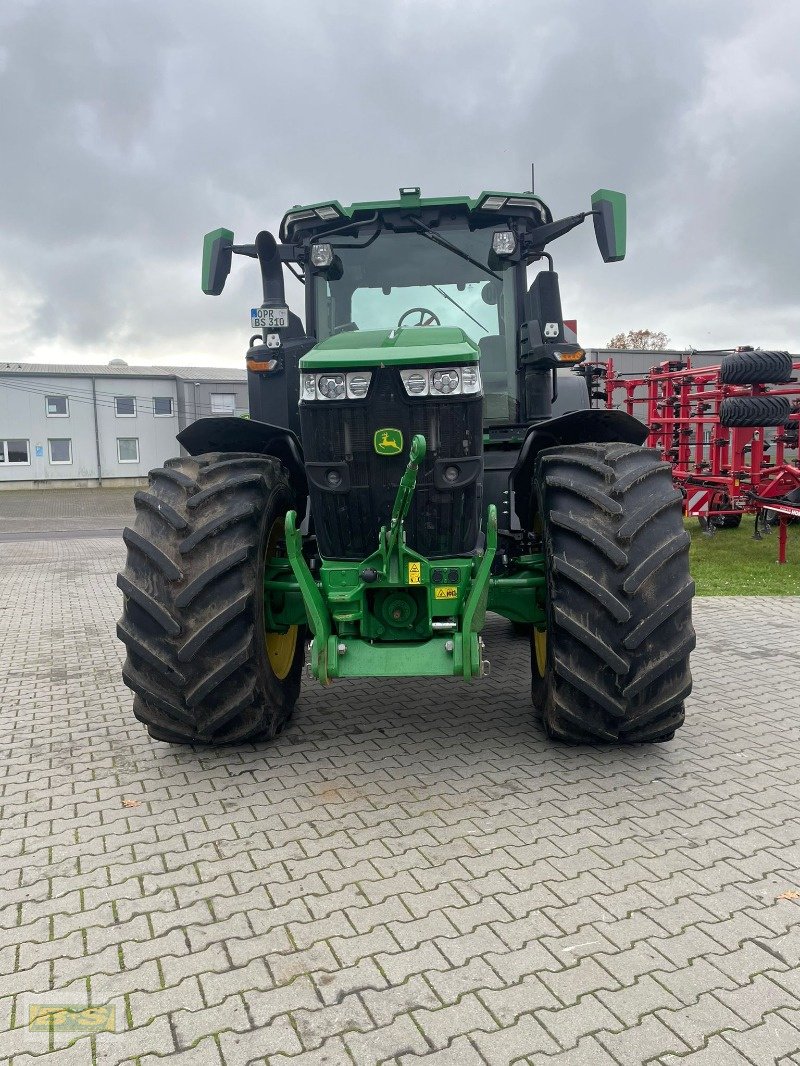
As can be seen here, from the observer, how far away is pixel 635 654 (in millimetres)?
3551

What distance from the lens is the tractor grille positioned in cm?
363

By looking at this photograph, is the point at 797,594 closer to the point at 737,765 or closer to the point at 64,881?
the point at 737,765

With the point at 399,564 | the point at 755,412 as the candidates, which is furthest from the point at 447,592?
the point at 755,412

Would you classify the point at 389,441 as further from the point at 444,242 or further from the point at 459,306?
the point at 444,242

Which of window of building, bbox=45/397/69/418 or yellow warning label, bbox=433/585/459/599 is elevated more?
window of building, bbox=45/397/69/418

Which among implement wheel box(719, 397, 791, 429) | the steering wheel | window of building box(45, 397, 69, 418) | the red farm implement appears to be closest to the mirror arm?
the steering wheel

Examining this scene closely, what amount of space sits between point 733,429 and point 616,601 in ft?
28.6

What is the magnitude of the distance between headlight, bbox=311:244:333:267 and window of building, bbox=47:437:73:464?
38.6 meters

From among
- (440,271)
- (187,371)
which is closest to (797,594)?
(440,271)

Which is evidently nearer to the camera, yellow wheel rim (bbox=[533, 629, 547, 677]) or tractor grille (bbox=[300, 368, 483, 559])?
tractor grille (bbox=[300, 368, 483, 559])

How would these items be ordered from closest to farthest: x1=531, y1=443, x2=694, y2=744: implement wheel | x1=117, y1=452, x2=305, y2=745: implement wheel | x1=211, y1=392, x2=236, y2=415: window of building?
x1=531, y1=443, x2=694, y2=744: implement wheel, x1=117, y1=452, x2=305, y2=745: implement wheel, x1=211, y1=392, x2=236, y2=415: window of building

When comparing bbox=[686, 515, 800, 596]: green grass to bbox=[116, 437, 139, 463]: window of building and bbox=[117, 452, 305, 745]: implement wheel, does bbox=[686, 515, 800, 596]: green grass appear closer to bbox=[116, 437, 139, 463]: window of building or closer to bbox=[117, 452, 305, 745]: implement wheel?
bbox=[117, 452, 305, 745]: implement wheel

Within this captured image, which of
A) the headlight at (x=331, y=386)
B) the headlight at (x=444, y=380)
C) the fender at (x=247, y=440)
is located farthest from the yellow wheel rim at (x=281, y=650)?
the headlight at (x=444, y=380)

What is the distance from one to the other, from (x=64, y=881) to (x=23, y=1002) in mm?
672
